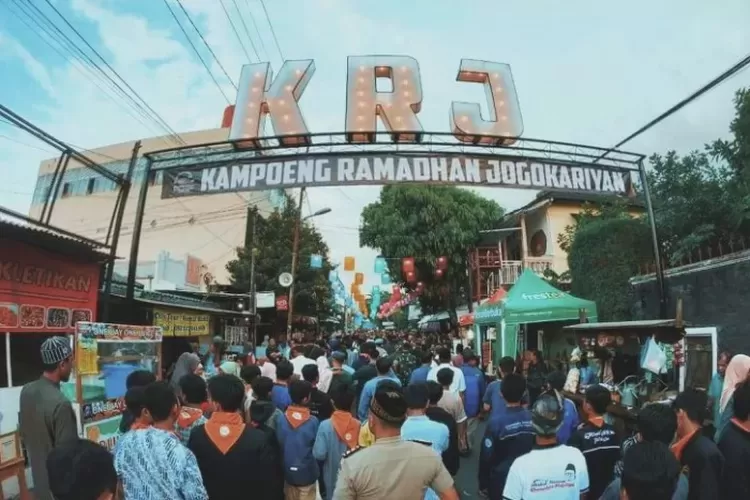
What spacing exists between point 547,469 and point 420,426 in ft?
4.73

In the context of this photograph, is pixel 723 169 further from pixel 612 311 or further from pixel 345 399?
pixel 345 399

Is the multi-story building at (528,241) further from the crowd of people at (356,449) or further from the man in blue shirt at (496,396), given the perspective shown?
the crowd of people at (356,449)

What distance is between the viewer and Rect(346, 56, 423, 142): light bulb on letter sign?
557 inches

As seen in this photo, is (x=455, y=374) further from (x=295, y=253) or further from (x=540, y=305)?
(x=295, y=253)

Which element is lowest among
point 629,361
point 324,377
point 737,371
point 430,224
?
point 324,377

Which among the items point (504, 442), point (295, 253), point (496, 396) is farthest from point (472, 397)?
point (295, 253)

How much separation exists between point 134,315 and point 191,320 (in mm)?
2645

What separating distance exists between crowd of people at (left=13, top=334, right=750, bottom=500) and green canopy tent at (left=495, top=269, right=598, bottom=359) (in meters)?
7.67

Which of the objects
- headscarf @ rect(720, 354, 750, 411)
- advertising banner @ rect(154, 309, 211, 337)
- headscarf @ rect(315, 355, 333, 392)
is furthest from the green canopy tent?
advertising banner @ rect(154, 309, 211, 337)

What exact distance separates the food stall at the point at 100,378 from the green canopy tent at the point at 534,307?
30.6 feet

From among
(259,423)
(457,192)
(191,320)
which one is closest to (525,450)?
(259,423)

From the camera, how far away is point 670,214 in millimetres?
16203

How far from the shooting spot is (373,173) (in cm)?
1336

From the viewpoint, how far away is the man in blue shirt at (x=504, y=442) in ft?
15.8
